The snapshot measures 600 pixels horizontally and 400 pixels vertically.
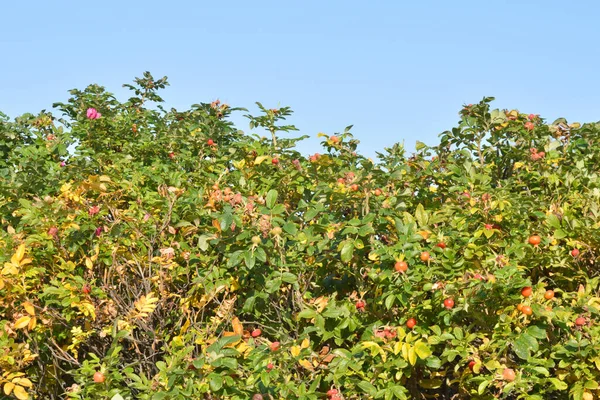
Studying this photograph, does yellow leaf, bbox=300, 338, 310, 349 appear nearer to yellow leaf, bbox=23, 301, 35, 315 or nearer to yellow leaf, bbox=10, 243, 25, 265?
yellow leaf, bbox=23, 301, 35, 315

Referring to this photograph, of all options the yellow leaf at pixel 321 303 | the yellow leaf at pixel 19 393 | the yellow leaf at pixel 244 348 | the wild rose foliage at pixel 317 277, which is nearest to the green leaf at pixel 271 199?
the wild rose foliage at pixel 317 277

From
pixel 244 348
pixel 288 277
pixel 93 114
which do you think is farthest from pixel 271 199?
pixel 93 114

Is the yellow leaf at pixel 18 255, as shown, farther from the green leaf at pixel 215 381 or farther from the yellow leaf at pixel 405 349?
the yellow leaf at pixel 405 349

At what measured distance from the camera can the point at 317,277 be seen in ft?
12.3

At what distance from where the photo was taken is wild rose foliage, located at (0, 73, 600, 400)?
9.94 feet

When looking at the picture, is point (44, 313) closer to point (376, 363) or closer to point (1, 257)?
point (1, 257)

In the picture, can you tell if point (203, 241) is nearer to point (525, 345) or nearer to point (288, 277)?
point (288, 277)

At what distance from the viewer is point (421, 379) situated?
3.49 meters

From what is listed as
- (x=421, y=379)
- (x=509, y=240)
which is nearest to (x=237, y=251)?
(x=421, y=379)

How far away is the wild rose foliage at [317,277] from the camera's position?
119 inches

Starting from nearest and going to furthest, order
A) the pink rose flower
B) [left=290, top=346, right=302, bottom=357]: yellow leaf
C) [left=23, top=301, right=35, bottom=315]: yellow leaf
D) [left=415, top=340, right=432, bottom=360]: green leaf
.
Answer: [left=290, top=346, right=302, bottom=357]: yellow leaf
[left=415, top=340, right=432, bottom=360]: green leaf
[left=23, top=301, right=35, bottom=315]: yellow leaf
the pink rose flower

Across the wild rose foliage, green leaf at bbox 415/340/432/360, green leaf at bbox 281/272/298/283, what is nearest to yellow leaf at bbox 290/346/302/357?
the wild rose foliage

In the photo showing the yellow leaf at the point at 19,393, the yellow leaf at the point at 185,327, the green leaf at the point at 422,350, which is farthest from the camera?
the yellow leaf at the point at 185,327

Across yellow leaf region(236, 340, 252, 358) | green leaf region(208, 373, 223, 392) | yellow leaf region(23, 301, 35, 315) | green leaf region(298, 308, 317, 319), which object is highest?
green leaf region(298, 308, 317, 319)
